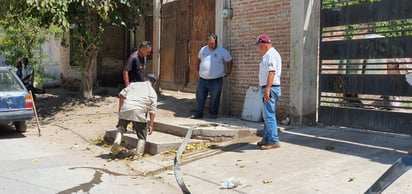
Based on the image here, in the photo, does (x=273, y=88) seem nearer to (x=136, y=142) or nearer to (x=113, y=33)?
(x=136, y=142)

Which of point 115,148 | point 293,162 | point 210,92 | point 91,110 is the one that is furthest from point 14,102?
point 293,162

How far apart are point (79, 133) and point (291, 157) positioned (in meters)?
5.11

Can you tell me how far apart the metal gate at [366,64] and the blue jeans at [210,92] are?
7.60ft

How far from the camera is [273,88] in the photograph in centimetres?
733

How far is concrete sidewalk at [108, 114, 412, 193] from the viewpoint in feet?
18.7

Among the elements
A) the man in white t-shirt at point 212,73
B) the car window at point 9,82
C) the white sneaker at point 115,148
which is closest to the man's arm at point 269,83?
the white sneaker at point 115,148

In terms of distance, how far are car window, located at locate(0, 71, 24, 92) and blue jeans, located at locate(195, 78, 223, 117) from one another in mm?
3824

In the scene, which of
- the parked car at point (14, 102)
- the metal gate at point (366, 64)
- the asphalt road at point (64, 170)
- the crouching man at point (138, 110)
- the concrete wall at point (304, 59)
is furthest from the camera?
the parked car at point (14, 102)

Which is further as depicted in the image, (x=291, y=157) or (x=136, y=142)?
(x=136, y=142)

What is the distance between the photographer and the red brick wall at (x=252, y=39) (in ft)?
29.8

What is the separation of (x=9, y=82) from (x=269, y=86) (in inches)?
240

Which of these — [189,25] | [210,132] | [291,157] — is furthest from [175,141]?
[189,25]

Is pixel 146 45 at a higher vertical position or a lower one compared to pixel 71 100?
higher

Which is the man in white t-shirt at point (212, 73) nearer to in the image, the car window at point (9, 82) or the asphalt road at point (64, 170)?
the asphalt road at point (64, 170)
